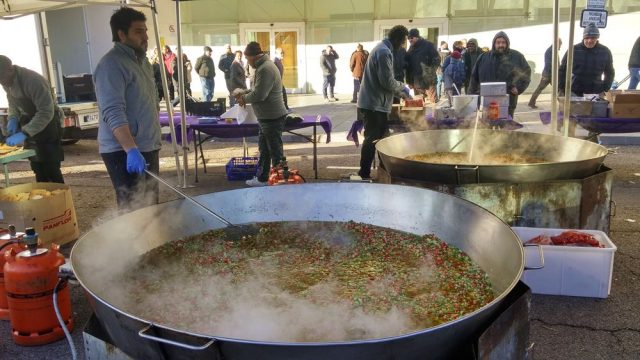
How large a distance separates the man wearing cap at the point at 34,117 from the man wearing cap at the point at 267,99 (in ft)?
7.07

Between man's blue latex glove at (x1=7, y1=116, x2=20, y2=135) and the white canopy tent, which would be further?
A: the white canopy tent

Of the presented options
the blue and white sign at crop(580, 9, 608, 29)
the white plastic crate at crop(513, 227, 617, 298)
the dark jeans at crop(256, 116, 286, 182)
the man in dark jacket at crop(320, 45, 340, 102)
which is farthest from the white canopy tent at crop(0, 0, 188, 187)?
the man in dark jacket at crop(320, 45, 340, 102)

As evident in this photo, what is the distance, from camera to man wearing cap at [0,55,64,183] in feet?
15.6

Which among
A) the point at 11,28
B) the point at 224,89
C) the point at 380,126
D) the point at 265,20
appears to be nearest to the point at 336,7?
the point at 265,20

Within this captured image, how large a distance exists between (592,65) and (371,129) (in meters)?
3.55

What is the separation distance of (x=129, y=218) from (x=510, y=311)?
5.88 ft

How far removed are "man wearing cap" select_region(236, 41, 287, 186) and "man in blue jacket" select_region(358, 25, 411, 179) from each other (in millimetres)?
1083

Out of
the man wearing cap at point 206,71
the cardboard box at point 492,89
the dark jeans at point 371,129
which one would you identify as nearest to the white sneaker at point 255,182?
the dark jeans at point 371,129

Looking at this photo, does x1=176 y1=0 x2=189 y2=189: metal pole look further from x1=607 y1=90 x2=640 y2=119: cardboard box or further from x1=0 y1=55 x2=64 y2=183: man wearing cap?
x1=607 y1=90 x2=640 y2=119: cardboard box

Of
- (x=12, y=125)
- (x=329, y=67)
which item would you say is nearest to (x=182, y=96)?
(x=12, y=125)

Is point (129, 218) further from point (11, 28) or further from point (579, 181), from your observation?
point (11, 28)

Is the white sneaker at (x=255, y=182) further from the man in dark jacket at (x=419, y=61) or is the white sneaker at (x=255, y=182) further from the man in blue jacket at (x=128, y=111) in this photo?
the man in dark jacket at (x=419, y=61)

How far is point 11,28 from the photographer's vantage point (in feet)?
27.7

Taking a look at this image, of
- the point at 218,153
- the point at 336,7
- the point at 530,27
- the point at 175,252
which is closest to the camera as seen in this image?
the point at 175,252
